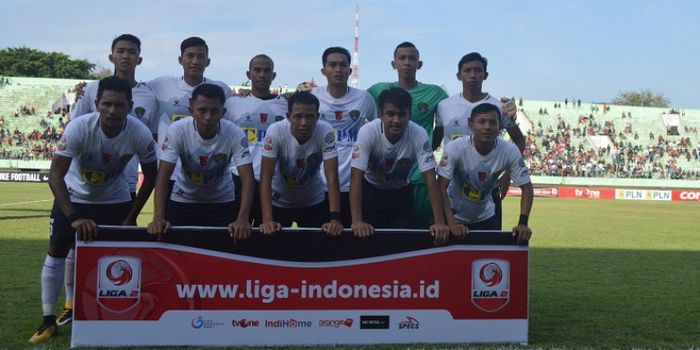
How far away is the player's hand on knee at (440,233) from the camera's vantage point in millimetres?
5718

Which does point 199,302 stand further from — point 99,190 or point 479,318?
point 479,318

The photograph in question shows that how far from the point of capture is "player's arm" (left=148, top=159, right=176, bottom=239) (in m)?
5.42

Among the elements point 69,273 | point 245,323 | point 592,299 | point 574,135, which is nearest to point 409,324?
point 245,323

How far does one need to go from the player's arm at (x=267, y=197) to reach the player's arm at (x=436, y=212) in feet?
3.93

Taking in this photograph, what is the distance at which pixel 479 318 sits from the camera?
5820 millimetres

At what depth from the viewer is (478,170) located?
6.42 meters

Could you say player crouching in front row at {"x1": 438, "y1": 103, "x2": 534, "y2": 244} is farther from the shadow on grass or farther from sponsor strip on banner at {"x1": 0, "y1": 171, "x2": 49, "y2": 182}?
sponsor strip on banner at {"x1": 0, "y1": 171, "x2": 49, "y2": 182}

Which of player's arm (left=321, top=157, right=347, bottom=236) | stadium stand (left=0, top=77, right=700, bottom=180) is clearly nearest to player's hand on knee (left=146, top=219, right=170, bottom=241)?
player's arm (left=321, top=157, right=347, bottom=236)

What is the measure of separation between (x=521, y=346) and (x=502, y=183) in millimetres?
1883

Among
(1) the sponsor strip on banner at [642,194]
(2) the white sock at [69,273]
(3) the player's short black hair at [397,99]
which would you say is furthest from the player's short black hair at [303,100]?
(1) the sponsor strip on banner at [642,194]

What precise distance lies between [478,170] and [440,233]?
37.1 inches

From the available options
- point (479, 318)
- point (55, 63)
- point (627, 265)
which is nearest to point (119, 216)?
point (479, 318)

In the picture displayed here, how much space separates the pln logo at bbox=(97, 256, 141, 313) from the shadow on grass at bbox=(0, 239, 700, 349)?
1.64ft

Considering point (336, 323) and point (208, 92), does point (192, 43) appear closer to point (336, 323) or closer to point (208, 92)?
point (208, 92)
